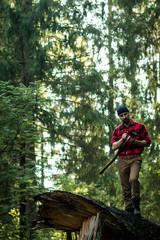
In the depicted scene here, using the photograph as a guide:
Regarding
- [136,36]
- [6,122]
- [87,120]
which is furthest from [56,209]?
[87,120]

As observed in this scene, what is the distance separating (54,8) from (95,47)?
252 cm

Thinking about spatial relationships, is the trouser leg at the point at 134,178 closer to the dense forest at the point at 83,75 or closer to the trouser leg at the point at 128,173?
the trouser leg at the point at 128,173

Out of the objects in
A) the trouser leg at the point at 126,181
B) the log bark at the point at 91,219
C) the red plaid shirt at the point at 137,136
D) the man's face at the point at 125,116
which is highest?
the man's face at the point at 125,116

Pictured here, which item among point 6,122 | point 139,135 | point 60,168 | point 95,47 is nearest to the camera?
point 139,135

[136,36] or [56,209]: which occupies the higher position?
[136,36]

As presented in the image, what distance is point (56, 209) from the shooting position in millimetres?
4527

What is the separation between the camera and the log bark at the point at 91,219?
4236mm

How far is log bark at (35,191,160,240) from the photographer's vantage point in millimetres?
4236

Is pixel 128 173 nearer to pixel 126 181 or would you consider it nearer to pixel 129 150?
pixel 126 181

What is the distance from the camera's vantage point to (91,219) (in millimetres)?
4414

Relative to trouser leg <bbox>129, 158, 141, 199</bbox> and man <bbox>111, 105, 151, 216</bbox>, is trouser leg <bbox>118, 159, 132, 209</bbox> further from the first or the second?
trouser leg <bbox>129, 158, 141, 199</bbox>

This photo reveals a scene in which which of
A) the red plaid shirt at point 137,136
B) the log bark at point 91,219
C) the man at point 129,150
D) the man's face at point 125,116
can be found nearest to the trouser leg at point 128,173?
the man at point 129,150

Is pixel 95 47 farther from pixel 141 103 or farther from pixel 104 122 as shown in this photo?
pixel 141 103

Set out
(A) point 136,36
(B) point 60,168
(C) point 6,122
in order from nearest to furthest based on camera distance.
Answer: (C) point 6,122 → (A) point 136,36 → (B) point 60,168
